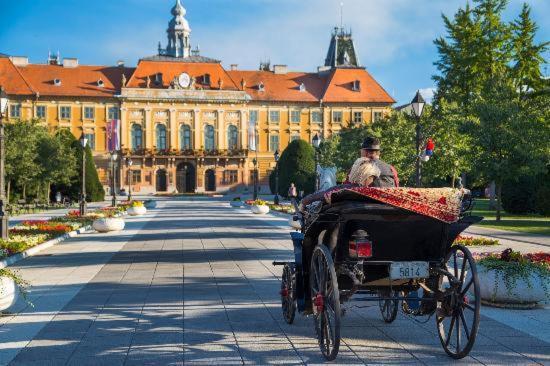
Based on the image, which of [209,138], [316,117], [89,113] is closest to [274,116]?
[316,117]

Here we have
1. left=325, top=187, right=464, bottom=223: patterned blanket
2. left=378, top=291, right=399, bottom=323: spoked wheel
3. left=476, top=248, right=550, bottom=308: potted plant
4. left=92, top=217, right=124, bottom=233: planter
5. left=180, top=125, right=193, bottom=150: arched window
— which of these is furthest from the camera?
left=180, top=125, right=193, bottom=150: arched window

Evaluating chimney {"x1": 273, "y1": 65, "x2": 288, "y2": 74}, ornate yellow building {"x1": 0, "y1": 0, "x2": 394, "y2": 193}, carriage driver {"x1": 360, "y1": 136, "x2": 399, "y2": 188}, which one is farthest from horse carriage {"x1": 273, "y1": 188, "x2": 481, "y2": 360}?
chimney {"x1": 273, "y1": 65, "x2": 288, "y2": 74}

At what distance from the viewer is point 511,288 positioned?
8.35 meters

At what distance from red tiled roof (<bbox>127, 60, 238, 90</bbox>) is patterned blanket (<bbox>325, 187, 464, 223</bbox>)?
79625 millimetres

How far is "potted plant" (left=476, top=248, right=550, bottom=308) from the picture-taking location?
8.32 m

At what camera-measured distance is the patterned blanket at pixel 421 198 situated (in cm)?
577

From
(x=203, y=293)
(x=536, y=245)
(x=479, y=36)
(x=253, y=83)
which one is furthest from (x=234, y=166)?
(x=203, y=293)

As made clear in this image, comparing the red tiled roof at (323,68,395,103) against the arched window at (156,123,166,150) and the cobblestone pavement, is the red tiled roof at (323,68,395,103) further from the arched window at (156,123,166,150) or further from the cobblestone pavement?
the cobblestone pavement

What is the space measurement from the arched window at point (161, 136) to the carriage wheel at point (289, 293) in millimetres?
78536

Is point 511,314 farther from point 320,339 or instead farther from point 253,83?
point 253,83

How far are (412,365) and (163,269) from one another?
7.72 metres

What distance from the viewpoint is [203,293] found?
32.0 feet

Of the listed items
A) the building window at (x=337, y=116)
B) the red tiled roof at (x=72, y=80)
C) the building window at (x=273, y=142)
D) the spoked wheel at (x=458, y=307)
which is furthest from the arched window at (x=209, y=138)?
the spoked wheel at (x=458, y=307)

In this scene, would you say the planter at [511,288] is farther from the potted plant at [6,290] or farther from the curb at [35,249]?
the curb at [35,249]
